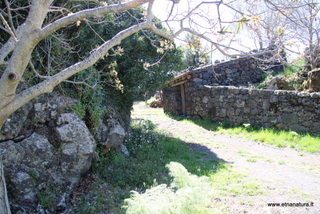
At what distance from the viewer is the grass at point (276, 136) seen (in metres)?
6.90

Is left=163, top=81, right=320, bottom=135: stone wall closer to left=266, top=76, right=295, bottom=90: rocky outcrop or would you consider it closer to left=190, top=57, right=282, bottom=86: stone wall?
left=190, top=57, right=282, bottom=86: stone wall

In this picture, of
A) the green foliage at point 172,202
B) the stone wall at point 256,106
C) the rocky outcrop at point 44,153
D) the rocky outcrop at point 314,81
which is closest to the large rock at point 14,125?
the rocky outcrop at point 44,153

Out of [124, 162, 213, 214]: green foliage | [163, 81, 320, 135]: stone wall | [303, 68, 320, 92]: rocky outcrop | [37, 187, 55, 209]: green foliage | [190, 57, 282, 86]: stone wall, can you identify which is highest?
[190, 57, 282, 86]: stone wall

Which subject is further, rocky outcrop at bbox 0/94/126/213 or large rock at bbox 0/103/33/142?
large rock at bbox 0/103/33/142

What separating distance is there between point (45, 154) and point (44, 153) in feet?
0.08

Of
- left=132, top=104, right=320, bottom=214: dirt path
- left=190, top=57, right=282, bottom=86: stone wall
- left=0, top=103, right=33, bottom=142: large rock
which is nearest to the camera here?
left=132, top=104, right=320, bottom=214: dirt path

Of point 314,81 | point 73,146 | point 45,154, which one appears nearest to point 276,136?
point 314,81

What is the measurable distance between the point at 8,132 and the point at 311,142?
7380mm

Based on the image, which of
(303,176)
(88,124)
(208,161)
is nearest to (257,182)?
(303,176)

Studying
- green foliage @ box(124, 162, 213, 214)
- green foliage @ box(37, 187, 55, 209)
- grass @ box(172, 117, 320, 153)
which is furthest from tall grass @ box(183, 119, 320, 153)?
green foliage @ box(37, 187, 55, 209)

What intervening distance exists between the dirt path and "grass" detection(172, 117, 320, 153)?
0.93 feet

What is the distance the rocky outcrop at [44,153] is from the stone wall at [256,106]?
6.32 metres

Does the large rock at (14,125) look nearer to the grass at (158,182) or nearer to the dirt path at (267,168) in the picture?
the grass at (158,182)

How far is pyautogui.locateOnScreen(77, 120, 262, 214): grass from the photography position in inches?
103
